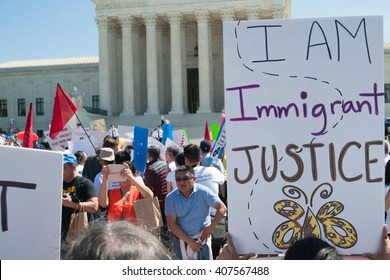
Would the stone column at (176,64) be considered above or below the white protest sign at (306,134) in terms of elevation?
above

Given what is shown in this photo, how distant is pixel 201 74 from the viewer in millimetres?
47781

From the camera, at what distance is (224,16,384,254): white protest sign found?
3855mm

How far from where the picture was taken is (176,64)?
47938 mm

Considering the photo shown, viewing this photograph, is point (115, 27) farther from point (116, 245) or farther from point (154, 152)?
point (116, 245)

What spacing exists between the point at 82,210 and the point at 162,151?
5810 mm

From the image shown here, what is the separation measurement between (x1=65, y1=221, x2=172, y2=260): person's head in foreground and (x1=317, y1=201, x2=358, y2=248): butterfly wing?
6.42 feet

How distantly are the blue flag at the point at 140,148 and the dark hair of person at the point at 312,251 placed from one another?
259 inches

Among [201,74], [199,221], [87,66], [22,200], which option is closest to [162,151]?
[199,221]

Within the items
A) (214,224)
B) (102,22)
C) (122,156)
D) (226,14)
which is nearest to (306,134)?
(214,224)

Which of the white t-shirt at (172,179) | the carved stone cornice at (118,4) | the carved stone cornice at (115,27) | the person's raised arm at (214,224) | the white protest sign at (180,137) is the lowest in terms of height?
the person's raised arm at (214,224)

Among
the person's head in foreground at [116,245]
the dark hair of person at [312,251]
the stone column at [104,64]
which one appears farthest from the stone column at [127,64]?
the person's head in foreground at [116,245]

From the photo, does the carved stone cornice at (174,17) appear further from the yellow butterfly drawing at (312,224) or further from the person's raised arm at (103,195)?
the yellow butterfly drawing at (312,224)

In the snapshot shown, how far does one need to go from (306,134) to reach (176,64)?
146ft

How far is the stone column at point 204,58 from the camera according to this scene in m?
47.1
